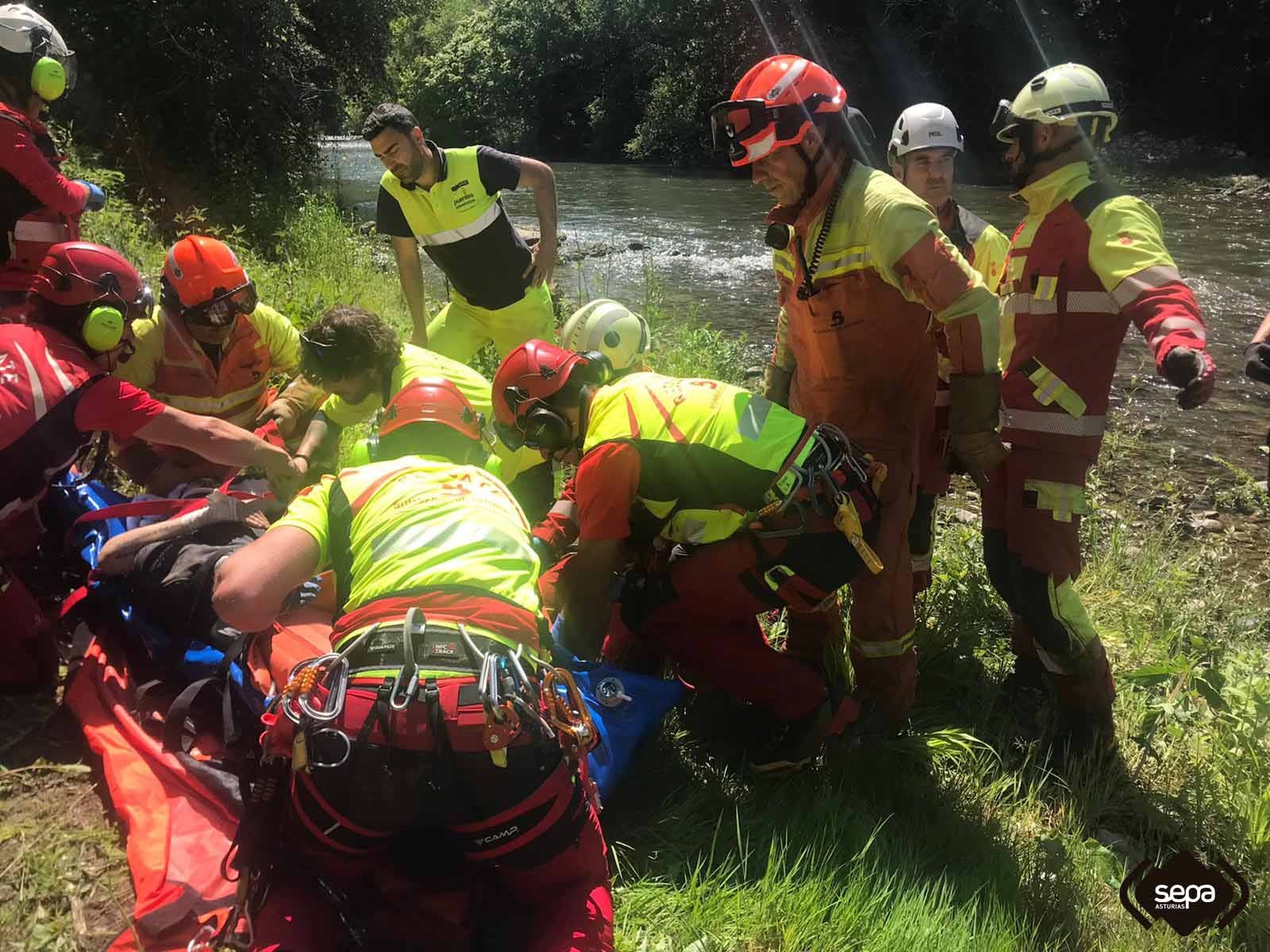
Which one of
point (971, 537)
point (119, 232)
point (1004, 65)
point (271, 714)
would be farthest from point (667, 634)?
point (1004, 65)

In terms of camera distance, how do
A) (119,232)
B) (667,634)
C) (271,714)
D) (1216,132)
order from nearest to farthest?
(271,714)
(667,634)
(119,232)
(1216,132)

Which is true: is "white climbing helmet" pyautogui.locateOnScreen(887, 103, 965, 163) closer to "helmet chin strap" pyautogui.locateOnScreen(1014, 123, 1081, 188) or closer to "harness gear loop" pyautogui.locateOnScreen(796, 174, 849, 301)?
"helmet chin strap" pyautogui.locateOnScreen(1014, 123, 1081, 188)

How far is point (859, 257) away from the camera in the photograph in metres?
2.78

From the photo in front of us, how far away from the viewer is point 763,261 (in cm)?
1170

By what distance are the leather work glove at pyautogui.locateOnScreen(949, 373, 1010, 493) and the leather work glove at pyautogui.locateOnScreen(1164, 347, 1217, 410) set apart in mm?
479

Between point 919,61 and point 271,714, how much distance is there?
27136mm

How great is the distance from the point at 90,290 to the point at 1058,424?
3.45m

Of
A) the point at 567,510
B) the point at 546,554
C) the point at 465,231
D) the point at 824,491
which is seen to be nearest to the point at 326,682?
the point at 546,554

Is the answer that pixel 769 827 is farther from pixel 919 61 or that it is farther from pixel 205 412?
pixel 919 61

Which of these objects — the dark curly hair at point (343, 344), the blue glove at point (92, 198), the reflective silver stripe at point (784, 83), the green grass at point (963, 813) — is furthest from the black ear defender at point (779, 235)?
the blue glove at point (92, 198)

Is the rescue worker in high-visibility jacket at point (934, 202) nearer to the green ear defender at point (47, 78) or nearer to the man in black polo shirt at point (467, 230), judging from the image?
the man in black polo shirt at point (467, 230)

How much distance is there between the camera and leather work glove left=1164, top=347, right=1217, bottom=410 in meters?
2.39

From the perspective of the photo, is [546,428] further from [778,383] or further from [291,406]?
[291,406]

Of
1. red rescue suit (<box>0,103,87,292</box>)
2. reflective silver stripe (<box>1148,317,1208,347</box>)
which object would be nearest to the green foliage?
red rescue suit (<box>0,103,87,292</box>)
